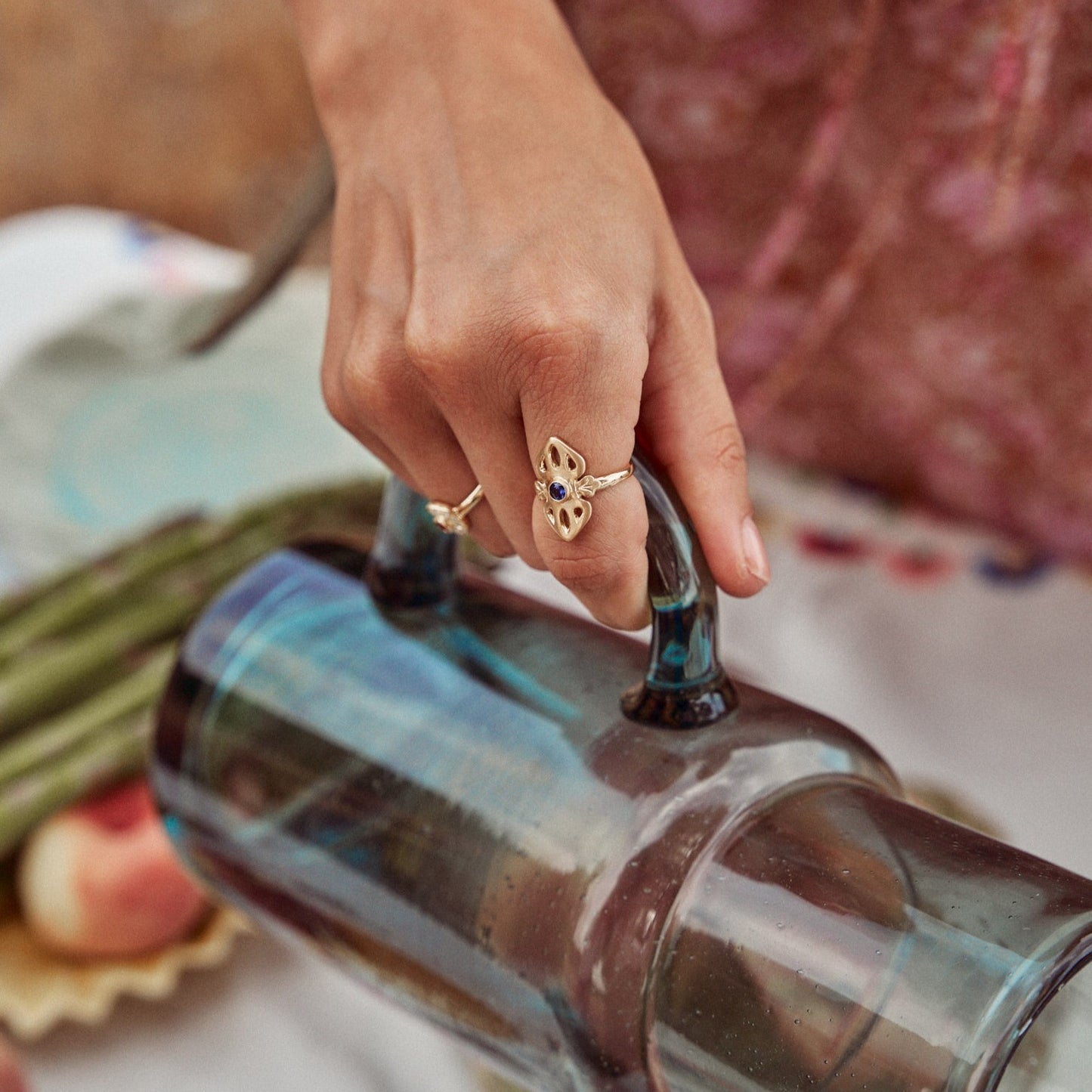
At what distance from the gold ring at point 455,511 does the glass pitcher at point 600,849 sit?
2 cm

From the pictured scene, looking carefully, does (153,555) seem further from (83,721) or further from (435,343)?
(435,343)

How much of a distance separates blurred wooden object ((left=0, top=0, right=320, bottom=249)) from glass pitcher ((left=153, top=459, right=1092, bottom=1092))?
125cm

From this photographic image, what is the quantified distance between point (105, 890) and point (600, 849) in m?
0.26

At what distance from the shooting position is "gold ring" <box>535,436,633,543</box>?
24 cm

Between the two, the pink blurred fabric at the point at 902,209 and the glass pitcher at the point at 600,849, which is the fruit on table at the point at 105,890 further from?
the pink blurred fabric at the point at 902,209

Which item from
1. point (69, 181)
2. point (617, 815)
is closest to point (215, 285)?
point (617, 815)

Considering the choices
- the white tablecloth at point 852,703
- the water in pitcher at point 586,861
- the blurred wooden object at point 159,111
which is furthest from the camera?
the blurred wooden object at point 159,111

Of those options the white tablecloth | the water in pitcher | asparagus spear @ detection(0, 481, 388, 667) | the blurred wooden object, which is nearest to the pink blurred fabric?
the white tablecloth

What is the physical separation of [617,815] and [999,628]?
338mm

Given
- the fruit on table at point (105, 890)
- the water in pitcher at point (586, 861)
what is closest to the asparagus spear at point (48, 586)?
the fruit on table at point (105, 890)

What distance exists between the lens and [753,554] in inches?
9.9

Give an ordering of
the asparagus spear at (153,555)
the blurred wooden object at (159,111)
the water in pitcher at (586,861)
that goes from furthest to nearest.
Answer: the blurred wooden object at (159,111) < the asparagus spear at (153,555) < the water in pitcher at (586,861)

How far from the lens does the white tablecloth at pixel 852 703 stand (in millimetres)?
415

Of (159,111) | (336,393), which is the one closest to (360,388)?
(336,393)
